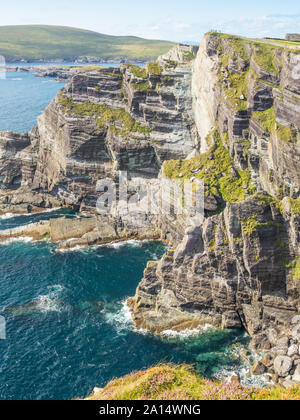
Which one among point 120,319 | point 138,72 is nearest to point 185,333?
point 120,319

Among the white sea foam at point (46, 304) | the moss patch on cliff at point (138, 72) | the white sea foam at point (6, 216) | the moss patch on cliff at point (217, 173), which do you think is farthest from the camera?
the white sea foam at point (6, 216)

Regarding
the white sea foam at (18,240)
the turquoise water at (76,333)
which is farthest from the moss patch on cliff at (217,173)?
the white sea foam at (18,240)

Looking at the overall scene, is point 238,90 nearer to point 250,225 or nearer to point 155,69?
point 250,225

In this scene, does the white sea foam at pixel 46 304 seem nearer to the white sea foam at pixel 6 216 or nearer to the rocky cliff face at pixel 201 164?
the rocky cliff face at pixel 201 164

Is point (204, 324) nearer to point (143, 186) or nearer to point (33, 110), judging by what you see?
point (143, 186)

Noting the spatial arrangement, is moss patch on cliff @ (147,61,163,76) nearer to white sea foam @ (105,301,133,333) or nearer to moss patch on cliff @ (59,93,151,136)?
moss patch on cliff @ (59,93,151,136)

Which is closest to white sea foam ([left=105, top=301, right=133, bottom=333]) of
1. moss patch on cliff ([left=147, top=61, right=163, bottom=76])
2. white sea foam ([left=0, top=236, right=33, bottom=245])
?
white sea foam ([left=0, top=236, right=33, bottom=245])
